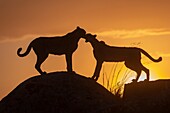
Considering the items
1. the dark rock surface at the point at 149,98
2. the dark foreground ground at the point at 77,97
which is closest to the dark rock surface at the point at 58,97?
the dark foreground ground at the point at 77,97

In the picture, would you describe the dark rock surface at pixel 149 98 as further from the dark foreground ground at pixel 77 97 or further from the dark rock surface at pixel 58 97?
the dark rock surface at pixel 58 97

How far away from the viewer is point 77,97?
38.0ft

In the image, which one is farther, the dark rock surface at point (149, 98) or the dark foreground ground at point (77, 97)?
the dark foreground ground at point (77, 97)

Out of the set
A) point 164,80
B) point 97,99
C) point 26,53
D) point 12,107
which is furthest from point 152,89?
point 26,53

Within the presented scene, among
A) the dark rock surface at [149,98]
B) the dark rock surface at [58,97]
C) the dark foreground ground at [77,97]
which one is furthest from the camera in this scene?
the dark rock surface at [58,97]

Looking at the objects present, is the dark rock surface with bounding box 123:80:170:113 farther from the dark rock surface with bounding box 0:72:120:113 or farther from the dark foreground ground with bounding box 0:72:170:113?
the dark rock surface with bounding box 0:72:120:113

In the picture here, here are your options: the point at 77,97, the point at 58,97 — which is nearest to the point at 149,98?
the point at 77,97

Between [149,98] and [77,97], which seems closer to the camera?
[149,98]

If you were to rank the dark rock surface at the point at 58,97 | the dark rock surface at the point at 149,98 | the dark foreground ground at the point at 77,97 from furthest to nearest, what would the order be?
the dark rock surface at the point at 58,97 → the dark foreground ground at the point at 77,97 → the dark rock surface at the point at 149,98

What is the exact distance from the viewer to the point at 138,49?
13766mm

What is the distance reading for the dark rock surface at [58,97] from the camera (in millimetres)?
11312

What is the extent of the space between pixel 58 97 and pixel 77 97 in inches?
18.3

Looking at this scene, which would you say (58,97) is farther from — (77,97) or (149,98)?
(149,98)

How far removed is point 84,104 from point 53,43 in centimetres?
264
